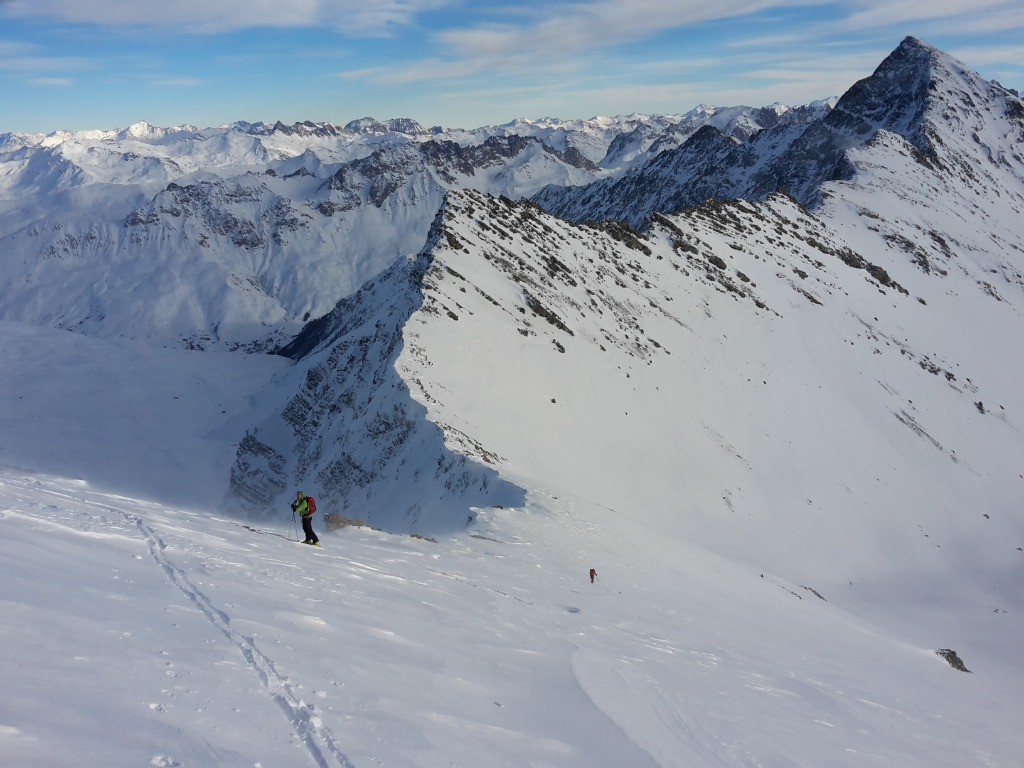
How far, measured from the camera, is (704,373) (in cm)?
4497

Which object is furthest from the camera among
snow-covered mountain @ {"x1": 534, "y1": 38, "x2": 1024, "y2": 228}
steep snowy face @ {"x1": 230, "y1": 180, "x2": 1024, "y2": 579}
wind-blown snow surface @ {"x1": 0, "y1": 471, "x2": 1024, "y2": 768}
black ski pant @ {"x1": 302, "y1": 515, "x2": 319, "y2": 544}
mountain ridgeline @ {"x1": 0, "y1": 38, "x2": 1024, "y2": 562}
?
snow-covered mountain @ {"x1": 534, "y1": 38, "x2": 1024, "y2": 228}

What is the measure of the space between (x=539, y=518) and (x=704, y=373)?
25.8 metres

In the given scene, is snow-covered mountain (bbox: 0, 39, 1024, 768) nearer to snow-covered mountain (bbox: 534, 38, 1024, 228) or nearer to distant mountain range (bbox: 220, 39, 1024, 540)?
distant mountain range (bbox: 220, 39, 1024, 540)

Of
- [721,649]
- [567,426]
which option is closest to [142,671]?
[721,649]

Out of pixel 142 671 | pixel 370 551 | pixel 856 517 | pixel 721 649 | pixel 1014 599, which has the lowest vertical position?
pixel 1014 599

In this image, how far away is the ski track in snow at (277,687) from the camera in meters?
6.44

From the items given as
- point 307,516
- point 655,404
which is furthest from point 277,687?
point 655,404

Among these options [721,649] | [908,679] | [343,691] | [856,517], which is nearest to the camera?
[343,691]

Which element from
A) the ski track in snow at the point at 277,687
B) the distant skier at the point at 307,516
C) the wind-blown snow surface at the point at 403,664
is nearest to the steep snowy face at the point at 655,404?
the distant skier at the point at 307,516

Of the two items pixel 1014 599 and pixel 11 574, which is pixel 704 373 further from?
pixel 11 574

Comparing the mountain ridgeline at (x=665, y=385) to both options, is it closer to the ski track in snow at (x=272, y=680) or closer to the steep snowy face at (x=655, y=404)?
the steep snowy face at (x=655, y=404)

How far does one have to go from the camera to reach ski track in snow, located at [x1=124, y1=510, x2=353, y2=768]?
6.44 metres

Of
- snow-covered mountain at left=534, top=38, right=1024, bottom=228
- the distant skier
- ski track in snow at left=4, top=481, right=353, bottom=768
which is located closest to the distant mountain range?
the distant skier

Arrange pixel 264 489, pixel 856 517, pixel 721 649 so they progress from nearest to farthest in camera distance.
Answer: pixel 721 649
pixel 856 517
pixel 264 489
